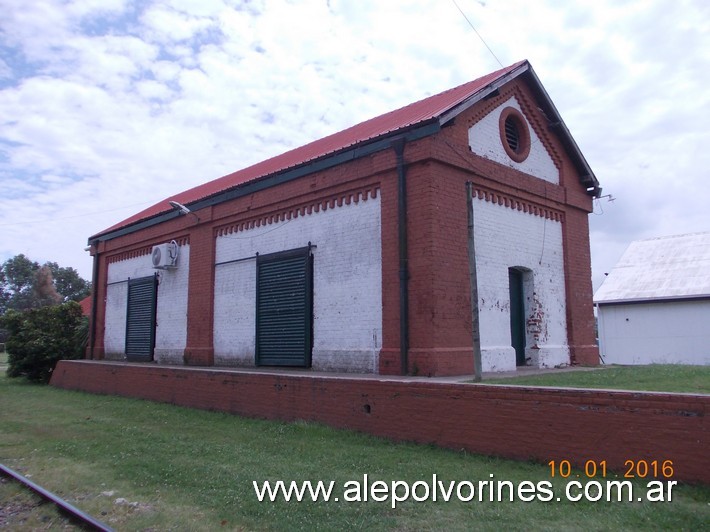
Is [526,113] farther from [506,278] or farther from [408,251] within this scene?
[408,251]

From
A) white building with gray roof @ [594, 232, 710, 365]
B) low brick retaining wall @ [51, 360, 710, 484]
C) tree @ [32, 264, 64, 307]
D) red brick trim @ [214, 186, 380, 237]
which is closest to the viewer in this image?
low brick retaining wall @ [51, 360, 710, 484]

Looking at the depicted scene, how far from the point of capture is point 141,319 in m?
19.1

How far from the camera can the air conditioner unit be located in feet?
57.0

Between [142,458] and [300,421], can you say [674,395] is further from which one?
[142,458]

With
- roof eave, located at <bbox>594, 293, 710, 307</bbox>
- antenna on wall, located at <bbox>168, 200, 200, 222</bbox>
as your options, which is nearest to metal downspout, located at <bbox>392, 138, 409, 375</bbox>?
antenna on wall, located at <bbox>168, 200, 200, 222</bbox>

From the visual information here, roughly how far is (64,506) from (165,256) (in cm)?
1189

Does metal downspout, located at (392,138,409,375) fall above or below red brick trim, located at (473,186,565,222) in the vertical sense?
below

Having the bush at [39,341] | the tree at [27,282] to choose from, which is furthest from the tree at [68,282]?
the bush at [39,341]

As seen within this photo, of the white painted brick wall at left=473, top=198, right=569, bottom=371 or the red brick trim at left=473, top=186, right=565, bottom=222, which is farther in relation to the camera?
the red brick trim at left=473, top=186, right=565, bottom=222

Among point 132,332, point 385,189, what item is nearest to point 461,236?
point 385,189

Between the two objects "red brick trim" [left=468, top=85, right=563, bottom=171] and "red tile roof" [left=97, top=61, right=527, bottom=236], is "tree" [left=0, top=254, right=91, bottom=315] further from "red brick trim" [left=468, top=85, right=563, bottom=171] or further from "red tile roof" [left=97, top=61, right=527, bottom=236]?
"red brick trim" [left=468, top=85, right=563, bottom=171]

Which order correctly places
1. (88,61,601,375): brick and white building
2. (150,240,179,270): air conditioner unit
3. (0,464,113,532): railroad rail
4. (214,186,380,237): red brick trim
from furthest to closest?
(150,240,179,270): air conditioner unit < (214,186,380,237): red brick trim < (88,61,601,375): brick and white building < (0,464,113,532): railroad rail

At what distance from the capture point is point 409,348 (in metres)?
10.6

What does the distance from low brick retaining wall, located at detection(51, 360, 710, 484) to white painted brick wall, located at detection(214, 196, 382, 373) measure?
169 centimetres
